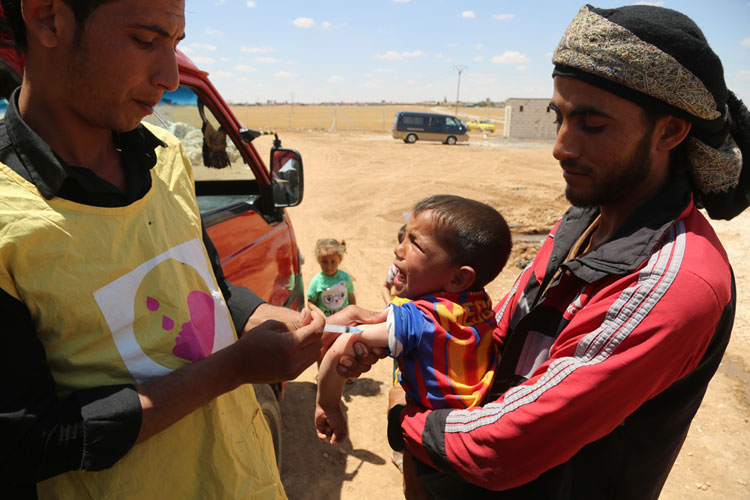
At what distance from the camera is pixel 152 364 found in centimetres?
126

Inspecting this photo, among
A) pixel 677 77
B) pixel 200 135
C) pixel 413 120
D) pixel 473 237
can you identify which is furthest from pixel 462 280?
pixel 413 120

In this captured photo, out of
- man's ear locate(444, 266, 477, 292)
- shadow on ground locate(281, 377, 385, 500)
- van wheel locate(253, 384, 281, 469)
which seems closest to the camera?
man's ear locate(444, 266, 477, 292)

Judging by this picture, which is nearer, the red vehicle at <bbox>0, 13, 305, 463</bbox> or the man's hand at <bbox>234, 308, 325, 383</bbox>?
the man's hand at <bbox>234, 308, 325, 383</bbox>

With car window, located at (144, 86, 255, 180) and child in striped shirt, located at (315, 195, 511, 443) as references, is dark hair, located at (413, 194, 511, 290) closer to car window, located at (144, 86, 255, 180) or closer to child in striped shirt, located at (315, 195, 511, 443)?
child in striped shirt, located at (315, 195, 511, 443)

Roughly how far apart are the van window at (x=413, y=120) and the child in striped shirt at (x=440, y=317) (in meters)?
25.9

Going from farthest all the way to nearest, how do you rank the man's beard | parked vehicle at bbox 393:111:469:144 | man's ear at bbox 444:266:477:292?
1. parked vehicle at bbox 393:111:469:144
2. man's ear at bbox 444:266:477:292
3. the man's beard

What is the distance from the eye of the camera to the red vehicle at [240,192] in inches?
105

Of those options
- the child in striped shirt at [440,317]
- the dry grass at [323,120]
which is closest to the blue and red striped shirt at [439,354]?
the child in striped shirt at [440,317]

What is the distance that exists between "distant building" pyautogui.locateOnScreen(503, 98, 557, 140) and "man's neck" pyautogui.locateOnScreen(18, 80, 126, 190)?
3146 cm

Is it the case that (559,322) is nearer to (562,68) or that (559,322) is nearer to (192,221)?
(562,68)

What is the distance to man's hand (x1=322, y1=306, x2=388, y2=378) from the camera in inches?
68.7

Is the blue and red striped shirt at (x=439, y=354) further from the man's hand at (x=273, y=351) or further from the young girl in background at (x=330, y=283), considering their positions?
the young girl in background at (x=330, y=283)

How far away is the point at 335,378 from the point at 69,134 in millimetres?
1203

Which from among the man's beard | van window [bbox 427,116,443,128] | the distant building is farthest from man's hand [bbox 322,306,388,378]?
the distant building
